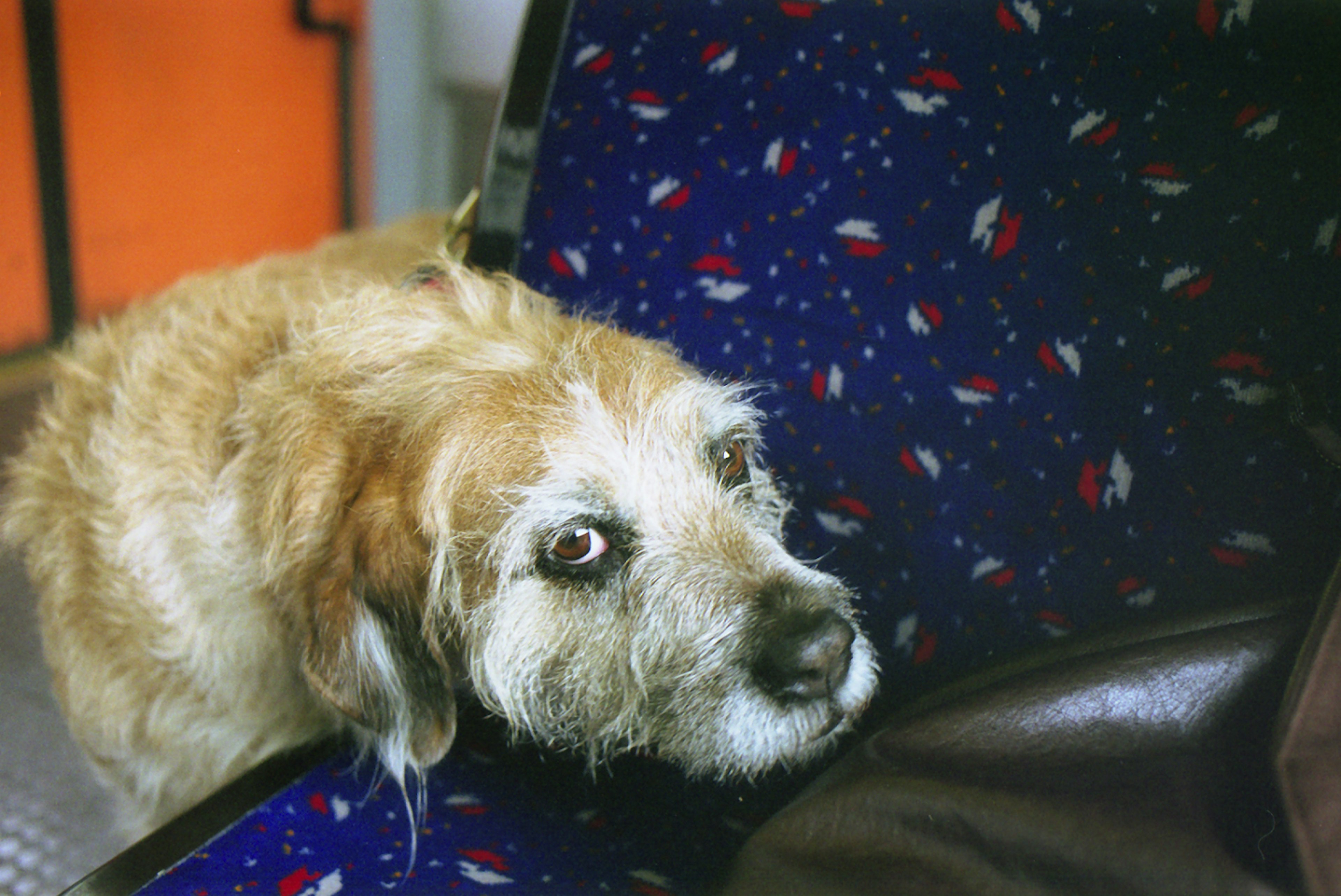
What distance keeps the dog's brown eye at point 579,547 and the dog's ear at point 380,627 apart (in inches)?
7.3

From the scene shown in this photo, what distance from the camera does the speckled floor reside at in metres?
1.90

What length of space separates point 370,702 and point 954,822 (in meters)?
0.77

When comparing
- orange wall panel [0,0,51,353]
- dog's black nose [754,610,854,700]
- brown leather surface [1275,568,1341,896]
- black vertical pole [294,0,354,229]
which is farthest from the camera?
black vertical pole [294,0,354,229]

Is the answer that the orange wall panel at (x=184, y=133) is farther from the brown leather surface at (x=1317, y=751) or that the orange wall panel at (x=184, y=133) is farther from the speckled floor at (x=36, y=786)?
the brown leather surface at (x=1317, y=751)

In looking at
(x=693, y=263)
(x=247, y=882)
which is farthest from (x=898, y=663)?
(x=247, y=882)

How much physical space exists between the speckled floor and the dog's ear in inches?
42.4

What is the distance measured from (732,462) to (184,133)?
3013mm

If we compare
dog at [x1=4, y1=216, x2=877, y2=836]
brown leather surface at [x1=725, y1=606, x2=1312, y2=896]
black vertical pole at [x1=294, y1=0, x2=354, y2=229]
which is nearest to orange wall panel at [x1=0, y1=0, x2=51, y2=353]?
black vertical pole at [x1=294, y1=0, x2=354, y2=229]

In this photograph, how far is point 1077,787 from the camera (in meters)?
0.82

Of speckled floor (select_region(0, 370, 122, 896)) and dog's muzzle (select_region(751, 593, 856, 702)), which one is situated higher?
dog's muzzle (select_region(751, 593, 856, 702))

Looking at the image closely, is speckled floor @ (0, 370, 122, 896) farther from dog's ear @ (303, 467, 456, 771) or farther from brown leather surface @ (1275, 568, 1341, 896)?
brown leather surface @ (1275, 568, 1341, 896)

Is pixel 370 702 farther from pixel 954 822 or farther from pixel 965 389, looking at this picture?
pixel 965 389

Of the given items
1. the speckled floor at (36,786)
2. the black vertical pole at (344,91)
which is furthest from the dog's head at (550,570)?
the black vertical pole at (344,91)

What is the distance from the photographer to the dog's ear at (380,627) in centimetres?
115
